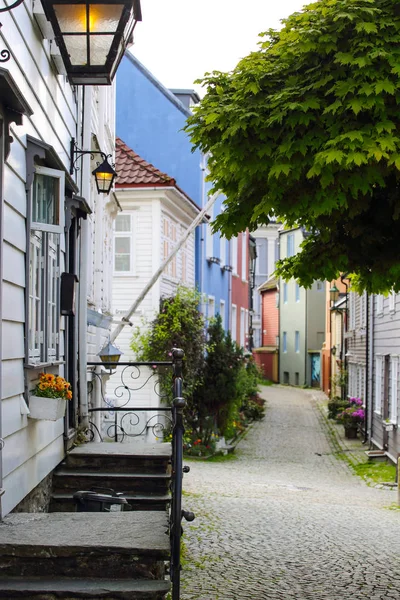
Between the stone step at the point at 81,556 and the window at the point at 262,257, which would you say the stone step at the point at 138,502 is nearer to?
the stone step at the point at 81,556

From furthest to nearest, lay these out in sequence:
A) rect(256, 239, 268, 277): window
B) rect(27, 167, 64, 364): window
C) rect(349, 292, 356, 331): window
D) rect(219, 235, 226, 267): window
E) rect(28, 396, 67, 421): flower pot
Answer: rect(256, 239, 268, 277): window, rect(219, 235, 226, 267): window, rect(349, 292, 356, 331): window, rect(27, 167, 64, 364): window, rect(28, 396, 67, 421): flower pot

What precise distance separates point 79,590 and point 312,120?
398cm

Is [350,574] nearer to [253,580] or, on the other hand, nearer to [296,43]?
[253,580]

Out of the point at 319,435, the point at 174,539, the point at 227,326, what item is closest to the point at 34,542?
the point at 174,539

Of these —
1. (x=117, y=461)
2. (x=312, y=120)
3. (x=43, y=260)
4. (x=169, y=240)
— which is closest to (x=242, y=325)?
(x=169, y=240)

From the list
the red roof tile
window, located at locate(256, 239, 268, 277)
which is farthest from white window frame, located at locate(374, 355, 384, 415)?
window, located at locate(256, 239, 268, 277)

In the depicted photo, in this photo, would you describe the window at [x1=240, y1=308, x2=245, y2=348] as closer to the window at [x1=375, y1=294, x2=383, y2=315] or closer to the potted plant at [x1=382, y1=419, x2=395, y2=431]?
the window at [x1=375, y1=294, x2=383, y2=315]

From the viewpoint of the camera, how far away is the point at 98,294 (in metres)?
14.6

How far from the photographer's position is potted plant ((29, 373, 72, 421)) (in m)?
6.32

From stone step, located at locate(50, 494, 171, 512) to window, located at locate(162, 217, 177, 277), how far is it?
47.0 ft

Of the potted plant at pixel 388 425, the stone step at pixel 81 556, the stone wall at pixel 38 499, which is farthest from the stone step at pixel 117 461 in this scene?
the potted plant at pixel 388 425

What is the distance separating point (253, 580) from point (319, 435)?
19.9 meters

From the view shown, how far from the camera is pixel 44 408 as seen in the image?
6.34m

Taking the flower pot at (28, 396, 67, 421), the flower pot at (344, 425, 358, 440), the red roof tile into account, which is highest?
the red roof tile
